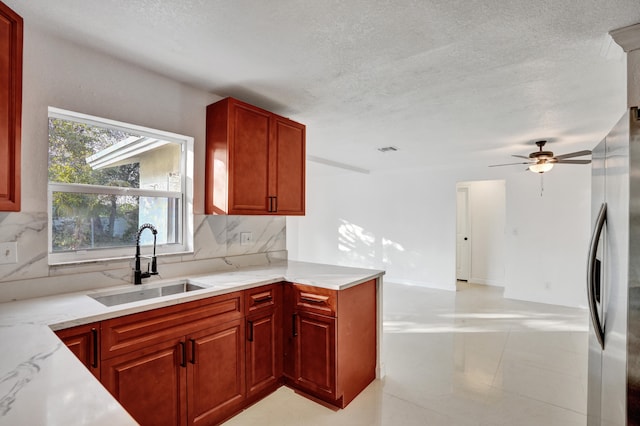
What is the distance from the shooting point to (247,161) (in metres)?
2.56

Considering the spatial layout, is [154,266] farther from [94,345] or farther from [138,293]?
[94,345]

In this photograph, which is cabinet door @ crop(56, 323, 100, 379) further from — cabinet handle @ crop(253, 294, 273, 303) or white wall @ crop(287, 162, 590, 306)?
white wall @ crop(287, 162, 590, 306)

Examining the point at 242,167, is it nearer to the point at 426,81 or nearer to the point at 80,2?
the point at 80,2

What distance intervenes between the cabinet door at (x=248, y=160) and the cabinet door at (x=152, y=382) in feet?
3.54

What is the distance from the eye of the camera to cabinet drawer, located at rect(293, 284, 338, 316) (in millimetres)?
2236

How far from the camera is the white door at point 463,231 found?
666 cm

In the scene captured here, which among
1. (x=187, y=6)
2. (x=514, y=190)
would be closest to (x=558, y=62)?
(x=187, y=6)

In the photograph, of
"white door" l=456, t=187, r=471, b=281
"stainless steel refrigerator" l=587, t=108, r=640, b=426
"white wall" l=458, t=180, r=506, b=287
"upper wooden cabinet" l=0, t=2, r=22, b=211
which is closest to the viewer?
"stainless steel refrigerator" l=587, t=108, r=640, b=426

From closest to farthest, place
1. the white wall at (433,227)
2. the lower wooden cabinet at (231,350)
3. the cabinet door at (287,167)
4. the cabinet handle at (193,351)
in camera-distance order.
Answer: the lower wooden cabinet at (231,350) → the cabinet handle at (193,351) → the cabinet door at (287,167) → the white wall at (433,227)

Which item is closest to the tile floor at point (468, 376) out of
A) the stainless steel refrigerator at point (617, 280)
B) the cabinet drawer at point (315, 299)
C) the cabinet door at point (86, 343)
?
the cabinet drawer at point (315, 299)

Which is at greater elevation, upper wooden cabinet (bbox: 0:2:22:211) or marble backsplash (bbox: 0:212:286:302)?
upper wooden cabinet (bbox: 0:2:22:211)

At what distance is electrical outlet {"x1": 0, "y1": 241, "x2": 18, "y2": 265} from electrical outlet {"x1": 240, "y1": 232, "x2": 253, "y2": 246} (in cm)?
151

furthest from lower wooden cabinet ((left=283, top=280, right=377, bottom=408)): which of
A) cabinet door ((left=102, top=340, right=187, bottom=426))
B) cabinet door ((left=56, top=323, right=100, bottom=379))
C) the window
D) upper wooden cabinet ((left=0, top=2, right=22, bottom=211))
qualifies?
upper wooden cabinet ((left=0, top=2, right=22, bottom=211))

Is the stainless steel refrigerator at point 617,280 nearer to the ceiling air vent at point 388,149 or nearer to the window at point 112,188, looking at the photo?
the window at point 112,188
